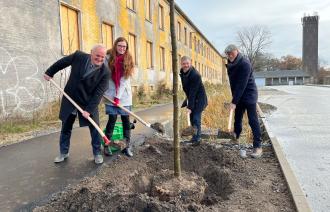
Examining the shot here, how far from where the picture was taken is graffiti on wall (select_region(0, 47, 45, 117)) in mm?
9141

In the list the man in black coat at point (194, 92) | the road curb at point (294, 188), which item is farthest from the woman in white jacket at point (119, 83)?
the road curb at point (294, 188)

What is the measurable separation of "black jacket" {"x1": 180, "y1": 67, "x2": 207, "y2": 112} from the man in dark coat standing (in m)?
0.68

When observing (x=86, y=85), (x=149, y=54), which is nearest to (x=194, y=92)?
(x=86, y=85)

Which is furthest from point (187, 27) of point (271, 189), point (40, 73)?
point (271, 189)

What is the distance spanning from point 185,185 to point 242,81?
97.6 inches

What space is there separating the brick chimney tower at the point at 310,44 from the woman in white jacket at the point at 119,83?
112 metres

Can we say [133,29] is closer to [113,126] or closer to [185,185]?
[113,126]

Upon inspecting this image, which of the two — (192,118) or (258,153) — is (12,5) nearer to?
(192,118)

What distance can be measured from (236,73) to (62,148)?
3115 mm

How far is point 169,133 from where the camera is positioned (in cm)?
828

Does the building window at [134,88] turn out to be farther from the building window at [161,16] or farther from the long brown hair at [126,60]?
the long brown hair at [126,60]

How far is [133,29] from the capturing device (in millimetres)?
20328

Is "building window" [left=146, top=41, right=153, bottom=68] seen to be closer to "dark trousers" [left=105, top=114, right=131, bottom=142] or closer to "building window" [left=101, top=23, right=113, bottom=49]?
"building window" [left=101, top=23, right=113, bottom=49]

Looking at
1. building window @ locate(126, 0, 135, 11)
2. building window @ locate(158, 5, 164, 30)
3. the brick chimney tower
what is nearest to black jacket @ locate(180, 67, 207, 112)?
building window @ locate(126, 0, 135, 11)
